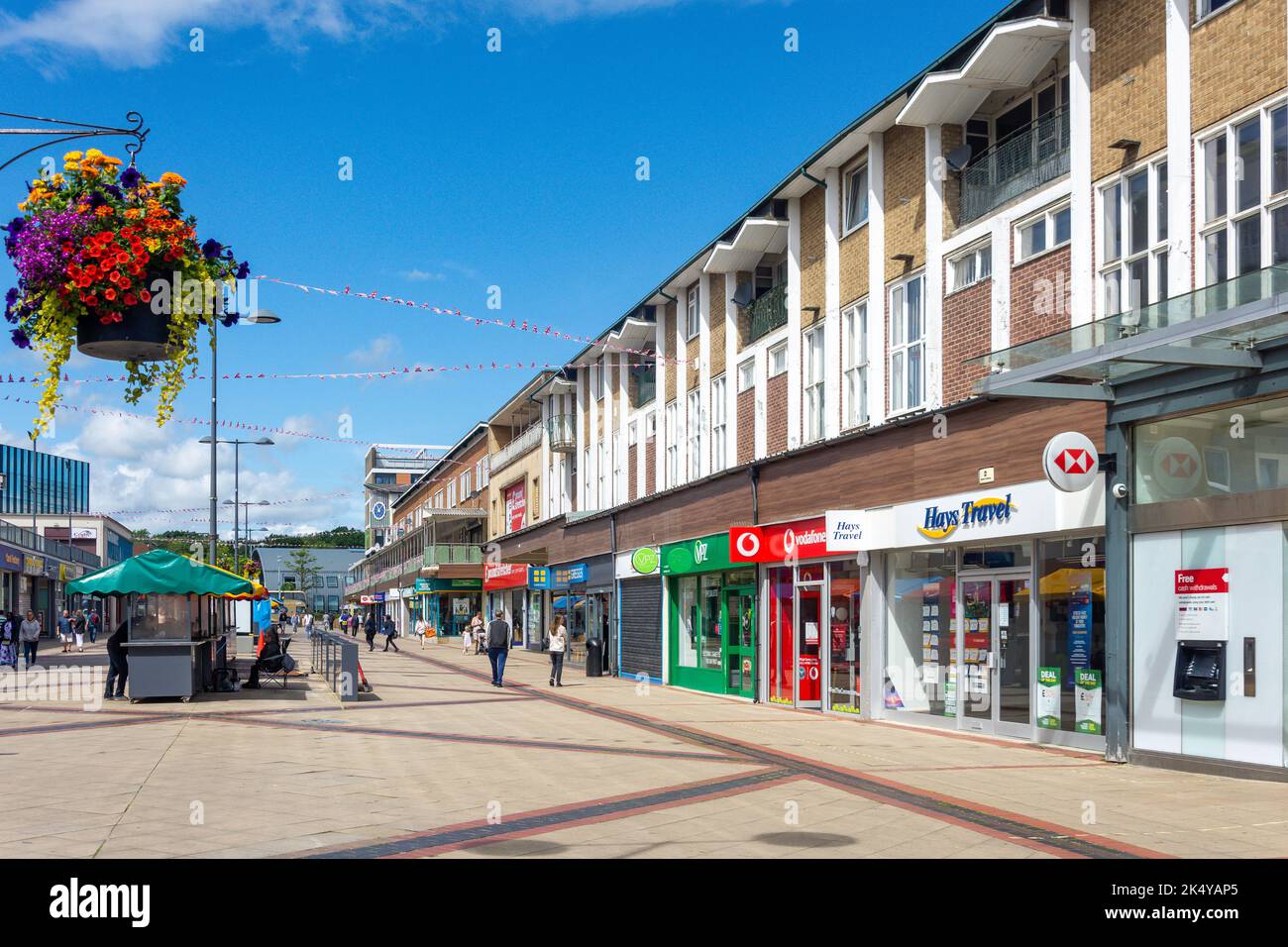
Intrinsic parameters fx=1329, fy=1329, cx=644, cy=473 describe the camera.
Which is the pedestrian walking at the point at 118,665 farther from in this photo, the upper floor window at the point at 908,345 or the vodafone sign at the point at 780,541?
the upper floor window at the point at 908,345

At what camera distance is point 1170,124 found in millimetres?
14844

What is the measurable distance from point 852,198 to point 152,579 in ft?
44.1

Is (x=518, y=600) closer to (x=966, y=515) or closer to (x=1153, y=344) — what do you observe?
(x=966, y=515)

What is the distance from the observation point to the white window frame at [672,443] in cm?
3266

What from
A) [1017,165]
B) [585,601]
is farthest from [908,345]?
[585,601]

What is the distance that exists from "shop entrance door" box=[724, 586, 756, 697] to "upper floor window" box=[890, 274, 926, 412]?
683cm

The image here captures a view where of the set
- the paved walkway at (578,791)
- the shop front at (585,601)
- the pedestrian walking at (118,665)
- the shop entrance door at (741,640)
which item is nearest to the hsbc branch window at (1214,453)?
the paved walkway at (578,791)

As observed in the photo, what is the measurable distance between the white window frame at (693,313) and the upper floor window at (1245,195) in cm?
1679

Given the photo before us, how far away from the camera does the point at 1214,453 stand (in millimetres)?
14070

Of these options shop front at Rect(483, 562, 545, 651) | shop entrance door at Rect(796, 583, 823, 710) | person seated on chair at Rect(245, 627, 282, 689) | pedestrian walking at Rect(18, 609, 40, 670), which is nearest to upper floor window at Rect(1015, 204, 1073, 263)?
shop entrance door at Rect(796, 583, 823, 710)

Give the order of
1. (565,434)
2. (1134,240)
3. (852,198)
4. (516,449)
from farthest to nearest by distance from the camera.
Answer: (516,449) < (565,434) < (852,198) < (1134,240)

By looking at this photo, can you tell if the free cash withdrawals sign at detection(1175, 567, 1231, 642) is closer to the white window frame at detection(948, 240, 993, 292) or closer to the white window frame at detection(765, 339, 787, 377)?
the white window frame at detection(948, 240, 993, 292)

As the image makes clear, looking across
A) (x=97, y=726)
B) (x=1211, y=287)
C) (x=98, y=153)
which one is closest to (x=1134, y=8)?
(x=1211, y=287)
